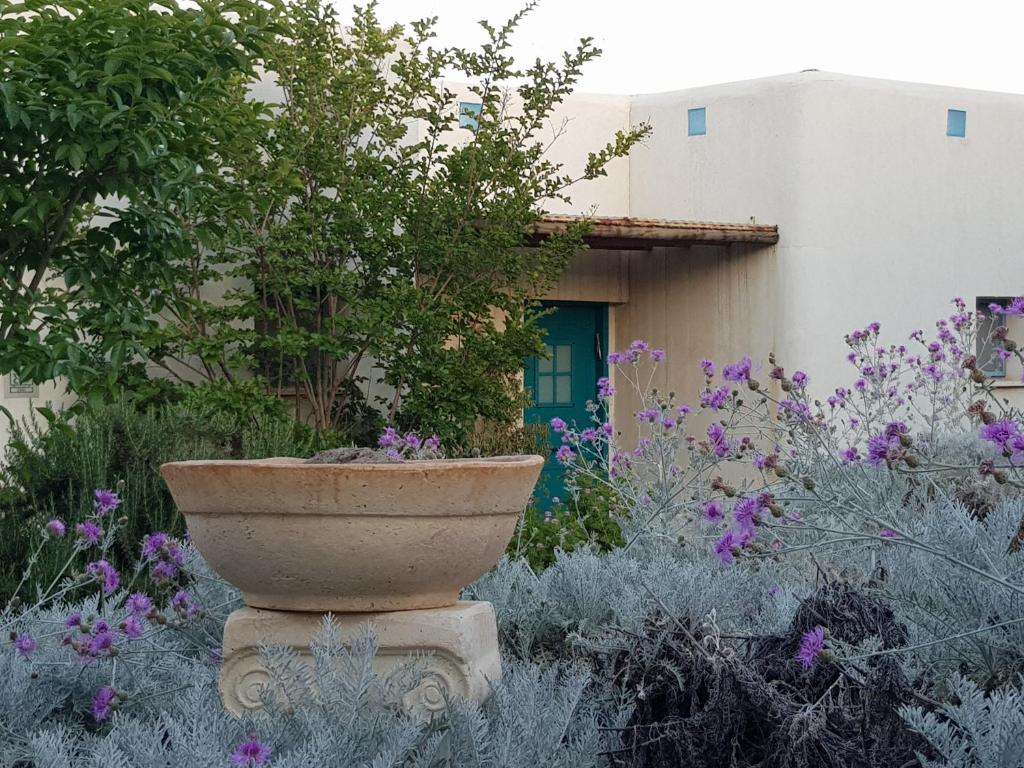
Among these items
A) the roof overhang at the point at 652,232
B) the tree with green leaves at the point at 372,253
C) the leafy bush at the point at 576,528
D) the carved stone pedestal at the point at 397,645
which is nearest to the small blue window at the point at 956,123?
the roof overhang at the point at 652,232

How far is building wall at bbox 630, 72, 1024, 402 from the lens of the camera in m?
11.9

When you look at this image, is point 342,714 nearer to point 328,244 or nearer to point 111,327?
point 111,327

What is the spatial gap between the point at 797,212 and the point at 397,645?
926 cm

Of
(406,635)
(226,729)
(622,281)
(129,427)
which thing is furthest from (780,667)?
(622,281)

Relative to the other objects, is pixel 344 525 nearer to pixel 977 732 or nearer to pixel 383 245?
pixel 977 732

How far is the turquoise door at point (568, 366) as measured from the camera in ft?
39.4

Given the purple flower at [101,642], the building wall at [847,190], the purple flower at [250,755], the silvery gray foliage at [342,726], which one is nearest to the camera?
the purple flower at [250,755]

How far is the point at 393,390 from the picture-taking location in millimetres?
9570

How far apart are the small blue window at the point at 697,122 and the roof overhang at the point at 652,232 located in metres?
1.37

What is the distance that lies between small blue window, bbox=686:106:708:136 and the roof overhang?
1.37 metres

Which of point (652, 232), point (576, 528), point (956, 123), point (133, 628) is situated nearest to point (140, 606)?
point (133, 628)

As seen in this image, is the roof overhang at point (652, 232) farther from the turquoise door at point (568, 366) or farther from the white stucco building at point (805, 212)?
the turquoise door at point (568, 366)

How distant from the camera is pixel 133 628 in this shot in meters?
3.53

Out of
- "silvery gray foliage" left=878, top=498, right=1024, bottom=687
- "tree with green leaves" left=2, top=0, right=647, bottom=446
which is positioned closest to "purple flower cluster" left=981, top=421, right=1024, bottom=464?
"silvery gray foliage" left=878, top=498, right=1024, bottom=687
